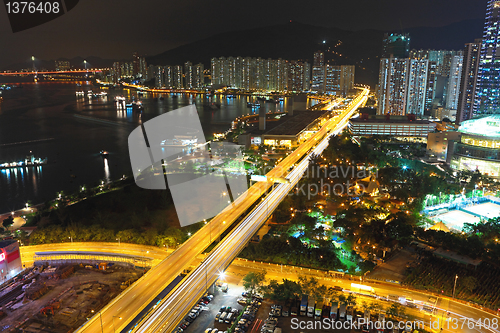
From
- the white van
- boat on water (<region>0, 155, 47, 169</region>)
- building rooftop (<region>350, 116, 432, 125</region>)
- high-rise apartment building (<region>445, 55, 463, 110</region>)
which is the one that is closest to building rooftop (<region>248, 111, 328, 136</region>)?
building rooftop (<region>350, 116, 432, 125</region>)

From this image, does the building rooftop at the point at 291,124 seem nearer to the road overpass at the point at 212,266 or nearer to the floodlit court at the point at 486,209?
the road overpass at the point at 212,266

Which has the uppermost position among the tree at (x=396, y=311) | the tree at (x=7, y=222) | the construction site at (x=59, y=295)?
the tree at (x=396, y=311)

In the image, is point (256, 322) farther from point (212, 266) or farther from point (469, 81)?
point (469, 81)

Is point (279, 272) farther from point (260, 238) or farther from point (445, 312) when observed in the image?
point (445, 312)

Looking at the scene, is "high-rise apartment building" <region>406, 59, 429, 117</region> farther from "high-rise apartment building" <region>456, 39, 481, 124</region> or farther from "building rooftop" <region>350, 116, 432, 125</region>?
"building rooftop" <region>350, 116, 432, 125</region>

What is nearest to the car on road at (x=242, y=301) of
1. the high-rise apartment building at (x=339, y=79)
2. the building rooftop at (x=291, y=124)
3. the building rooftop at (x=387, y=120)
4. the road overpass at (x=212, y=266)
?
the road overpass at (x=212, y=266)

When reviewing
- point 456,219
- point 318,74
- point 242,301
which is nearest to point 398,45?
point 318,74

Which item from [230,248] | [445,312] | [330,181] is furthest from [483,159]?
[230,248]
